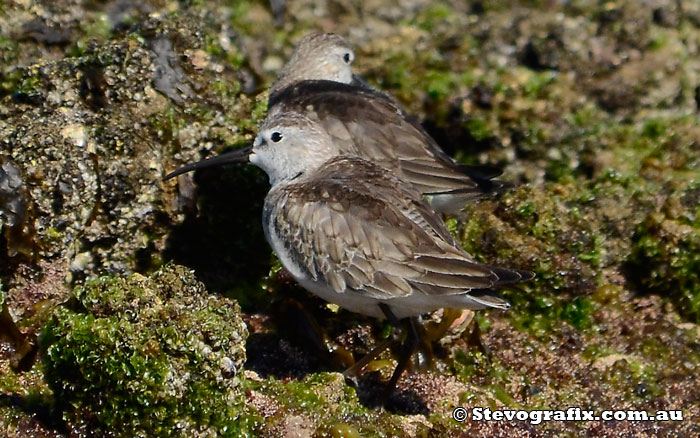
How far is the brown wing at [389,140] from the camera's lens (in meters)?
7.29

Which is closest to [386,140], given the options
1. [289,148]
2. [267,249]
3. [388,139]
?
[388,139]

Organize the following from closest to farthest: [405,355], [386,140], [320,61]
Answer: [405,355] < [386,140] < [320,61]

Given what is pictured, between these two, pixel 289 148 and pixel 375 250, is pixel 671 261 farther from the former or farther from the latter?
pixel 289 148

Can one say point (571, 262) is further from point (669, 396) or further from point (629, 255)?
point (669, 396)

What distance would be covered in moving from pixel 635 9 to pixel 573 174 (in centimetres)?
291

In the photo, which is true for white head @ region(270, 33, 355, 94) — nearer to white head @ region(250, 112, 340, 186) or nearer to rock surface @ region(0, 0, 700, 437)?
rock surface @ region(0, 0, 700, 437)

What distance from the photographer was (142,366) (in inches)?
211

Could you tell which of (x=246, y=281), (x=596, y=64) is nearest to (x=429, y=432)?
(x=246, y=281)

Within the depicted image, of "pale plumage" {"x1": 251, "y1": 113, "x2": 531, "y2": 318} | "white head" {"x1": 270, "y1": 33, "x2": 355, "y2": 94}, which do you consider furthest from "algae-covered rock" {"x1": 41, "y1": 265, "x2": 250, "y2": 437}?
"white head" {"x1": 270, "y1": 33, "x2": 355, "y2": 94}

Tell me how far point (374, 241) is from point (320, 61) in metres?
3.52

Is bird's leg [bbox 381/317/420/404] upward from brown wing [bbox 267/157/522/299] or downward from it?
downward

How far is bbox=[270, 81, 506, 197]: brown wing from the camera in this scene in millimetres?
7293

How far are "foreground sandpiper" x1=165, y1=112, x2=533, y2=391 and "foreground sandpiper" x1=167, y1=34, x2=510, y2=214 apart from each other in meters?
0.50

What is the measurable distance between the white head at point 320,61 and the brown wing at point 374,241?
2716mm
